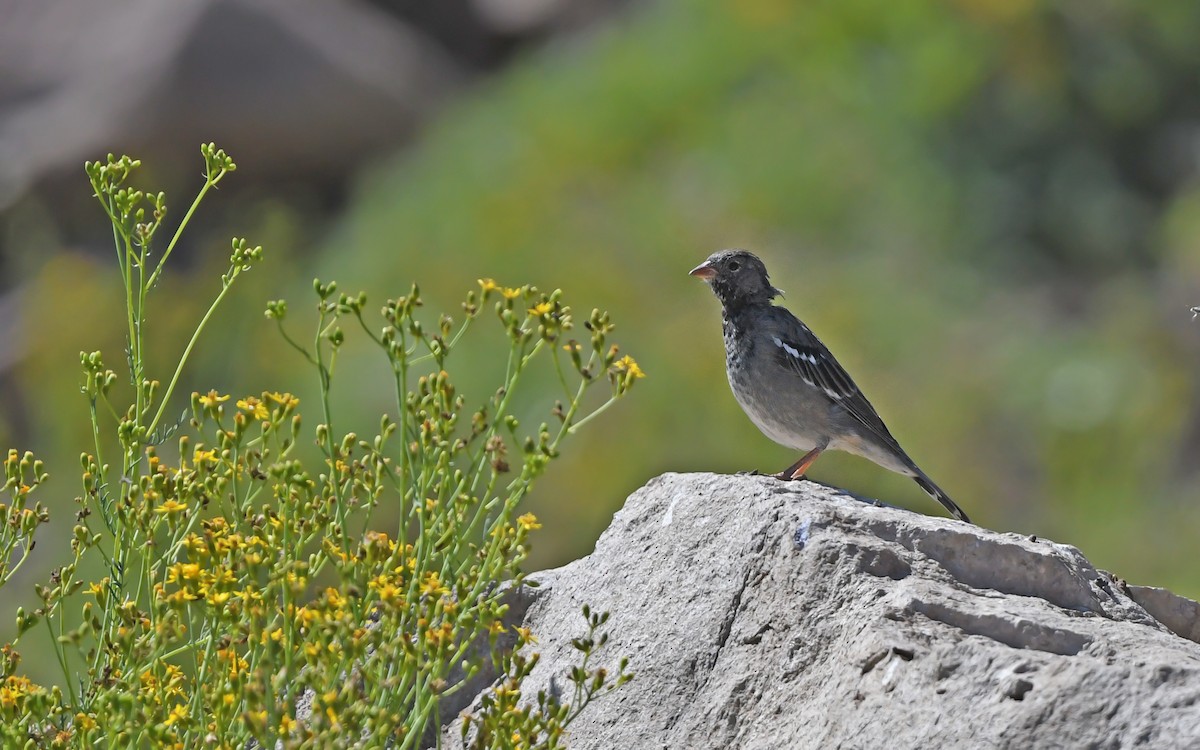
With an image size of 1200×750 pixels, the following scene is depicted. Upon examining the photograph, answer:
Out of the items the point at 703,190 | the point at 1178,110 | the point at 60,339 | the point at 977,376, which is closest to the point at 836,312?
the point at 977,376

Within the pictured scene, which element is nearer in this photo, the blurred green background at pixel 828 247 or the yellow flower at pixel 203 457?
the yellow flower at pixel 203 457

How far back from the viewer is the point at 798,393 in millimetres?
6066

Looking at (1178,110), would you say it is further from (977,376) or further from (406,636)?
(406,636)

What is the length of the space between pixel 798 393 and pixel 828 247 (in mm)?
6487

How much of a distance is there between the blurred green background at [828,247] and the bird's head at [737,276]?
2708mm

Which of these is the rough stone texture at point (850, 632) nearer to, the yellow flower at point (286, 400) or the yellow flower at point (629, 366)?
the yellow flower at point (629, 366)

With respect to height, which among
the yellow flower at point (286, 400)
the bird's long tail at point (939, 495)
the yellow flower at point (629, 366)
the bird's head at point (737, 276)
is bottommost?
the yellow flower at point (286, 400)

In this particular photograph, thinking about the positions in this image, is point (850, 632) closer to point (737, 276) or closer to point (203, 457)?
point (203, 457)

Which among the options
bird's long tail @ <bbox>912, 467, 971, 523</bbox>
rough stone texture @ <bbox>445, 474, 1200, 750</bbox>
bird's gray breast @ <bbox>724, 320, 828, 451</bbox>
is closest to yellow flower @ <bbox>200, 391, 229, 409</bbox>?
rough stone texture @ <bbox>445, 474, 1200, 750</bbox>

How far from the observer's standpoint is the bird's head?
6.35 meters

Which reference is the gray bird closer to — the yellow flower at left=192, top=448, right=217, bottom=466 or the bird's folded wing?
the bird's folded wing

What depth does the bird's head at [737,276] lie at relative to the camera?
250 inches

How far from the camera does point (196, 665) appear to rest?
141 inches

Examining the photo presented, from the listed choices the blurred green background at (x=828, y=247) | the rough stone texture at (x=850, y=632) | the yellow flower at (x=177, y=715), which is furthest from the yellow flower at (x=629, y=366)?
the blurred green background at (x=828, y=247)
